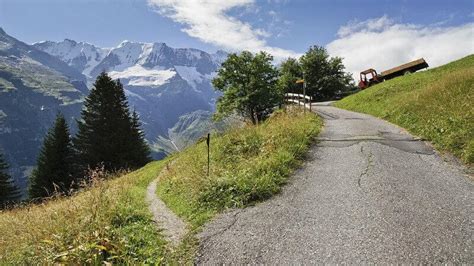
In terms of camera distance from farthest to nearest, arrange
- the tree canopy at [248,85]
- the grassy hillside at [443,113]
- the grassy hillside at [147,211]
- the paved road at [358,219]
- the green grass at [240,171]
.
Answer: the tree canopy at [248,85] → the grassy hillside at [443,113] → the green grass at [240,171] → the grassy hillside at [147,211] → the paved road at [358,219]

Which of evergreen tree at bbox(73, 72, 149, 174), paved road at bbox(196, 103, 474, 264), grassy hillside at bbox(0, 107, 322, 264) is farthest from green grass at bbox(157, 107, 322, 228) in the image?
evergreen tree at bbox(73, 72, 149, 174)

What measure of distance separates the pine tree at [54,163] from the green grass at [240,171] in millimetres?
36517

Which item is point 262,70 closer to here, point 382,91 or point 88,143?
point 382,91

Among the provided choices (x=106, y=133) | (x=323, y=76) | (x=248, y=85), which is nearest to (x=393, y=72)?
(x=323, y=76)

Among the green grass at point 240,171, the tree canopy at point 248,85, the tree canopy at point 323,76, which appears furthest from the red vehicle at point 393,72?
the green grass at point 240,171

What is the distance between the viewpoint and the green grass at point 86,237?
6.68 m

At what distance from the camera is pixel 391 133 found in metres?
16.5

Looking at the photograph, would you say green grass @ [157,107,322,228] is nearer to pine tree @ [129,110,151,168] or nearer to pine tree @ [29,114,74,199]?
pine tree @ [129,110,151,168]

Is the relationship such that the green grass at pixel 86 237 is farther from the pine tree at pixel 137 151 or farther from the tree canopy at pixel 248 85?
the pine tree at pixel 137 151

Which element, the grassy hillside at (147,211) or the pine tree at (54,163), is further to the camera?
the pine tree at (54,163)

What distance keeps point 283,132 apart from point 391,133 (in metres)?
5.25

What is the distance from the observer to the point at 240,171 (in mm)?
11164

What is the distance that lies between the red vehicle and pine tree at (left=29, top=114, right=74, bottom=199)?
39830 millimetres

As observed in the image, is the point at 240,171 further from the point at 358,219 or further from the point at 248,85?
the point at 248,85
